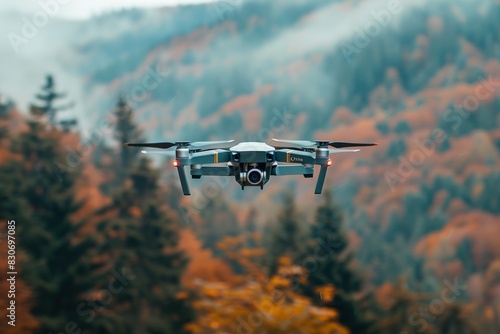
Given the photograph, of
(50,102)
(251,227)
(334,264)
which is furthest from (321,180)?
(251,227)

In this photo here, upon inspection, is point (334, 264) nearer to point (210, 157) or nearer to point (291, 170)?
point (291, 170)

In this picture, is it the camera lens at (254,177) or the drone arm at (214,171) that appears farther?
the drone arm at (214,171)

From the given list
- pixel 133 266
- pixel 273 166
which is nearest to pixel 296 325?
pixel 273 166

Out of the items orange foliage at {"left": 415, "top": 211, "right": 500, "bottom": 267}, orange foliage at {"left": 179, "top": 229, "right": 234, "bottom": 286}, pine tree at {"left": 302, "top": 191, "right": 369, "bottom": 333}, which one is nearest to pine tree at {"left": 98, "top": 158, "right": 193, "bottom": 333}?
orange foliage at {"left": 179, "top": 229, "right": 234, "bottom": 286}

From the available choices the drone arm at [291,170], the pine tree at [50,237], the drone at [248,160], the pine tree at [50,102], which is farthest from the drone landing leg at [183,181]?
the pine tree at [50,102]

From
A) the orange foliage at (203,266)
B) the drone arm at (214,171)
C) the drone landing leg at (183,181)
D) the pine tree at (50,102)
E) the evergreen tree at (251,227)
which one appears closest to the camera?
the drone landing leg at (183,181)

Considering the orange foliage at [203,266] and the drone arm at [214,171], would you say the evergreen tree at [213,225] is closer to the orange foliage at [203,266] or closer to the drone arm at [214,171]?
the orange foliage at [203,266]
